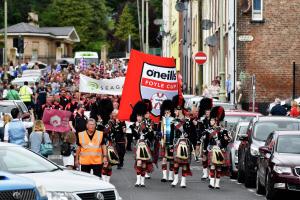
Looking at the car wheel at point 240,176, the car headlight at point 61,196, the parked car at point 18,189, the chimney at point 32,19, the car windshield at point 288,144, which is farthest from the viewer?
the chimney at point 32,19

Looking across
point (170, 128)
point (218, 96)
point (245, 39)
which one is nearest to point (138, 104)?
point (170, 128)

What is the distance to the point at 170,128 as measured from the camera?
27.0 m

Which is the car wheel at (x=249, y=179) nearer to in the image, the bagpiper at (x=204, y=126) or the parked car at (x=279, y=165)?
the bagpiper at (x=204, y=126)

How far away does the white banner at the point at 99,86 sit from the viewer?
42.8m

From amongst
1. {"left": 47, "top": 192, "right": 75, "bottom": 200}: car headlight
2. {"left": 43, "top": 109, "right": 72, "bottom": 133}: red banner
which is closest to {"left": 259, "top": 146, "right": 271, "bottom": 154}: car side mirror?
{"left": 47, "top": 192, "right": 75, "bottom": 200}: car headlight

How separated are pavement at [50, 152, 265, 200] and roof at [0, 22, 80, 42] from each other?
102 meters

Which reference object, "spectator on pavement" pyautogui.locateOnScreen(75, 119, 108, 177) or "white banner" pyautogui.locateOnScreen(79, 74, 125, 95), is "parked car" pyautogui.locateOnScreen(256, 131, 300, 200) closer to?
"spectator on pavement" pyautogui.locateOnScreen(75, 119, 108, 177)

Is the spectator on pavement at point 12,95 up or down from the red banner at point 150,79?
down

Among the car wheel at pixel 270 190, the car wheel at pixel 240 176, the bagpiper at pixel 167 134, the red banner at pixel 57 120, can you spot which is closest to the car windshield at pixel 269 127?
the car wheel at pixel 240 176

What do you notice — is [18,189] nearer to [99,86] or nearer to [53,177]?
[53,177]

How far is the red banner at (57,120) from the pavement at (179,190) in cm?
817

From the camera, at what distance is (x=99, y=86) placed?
142 ft

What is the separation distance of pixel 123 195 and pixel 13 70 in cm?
5537

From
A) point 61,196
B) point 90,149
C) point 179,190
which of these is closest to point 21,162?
point 61,196
